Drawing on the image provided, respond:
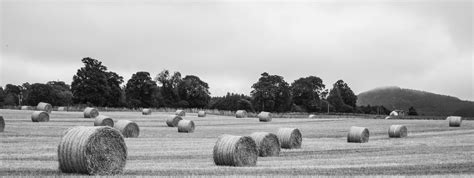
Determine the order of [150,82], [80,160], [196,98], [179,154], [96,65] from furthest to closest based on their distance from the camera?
[196,98] → [150,82] → [96,65] → [179,154] → [80,160]

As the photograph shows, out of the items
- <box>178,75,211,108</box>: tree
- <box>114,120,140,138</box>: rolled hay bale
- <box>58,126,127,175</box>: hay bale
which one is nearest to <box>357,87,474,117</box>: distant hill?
<box>178,75,211,108</box>: tree

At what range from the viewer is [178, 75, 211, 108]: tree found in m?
118

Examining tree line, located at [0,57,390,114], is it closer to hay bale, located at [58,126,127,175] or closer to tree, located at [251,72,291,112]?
tree, located at [251,72,291,112]

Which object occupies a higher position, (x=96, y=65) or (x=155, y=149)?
(x=96, y=65)

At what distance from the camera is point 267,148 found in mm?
22281

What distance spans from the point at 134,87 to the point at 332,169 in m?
96.9

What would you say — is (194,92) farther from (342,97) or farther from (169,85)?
(342,97)

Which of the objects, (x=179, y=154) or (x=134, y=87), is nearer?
(x=179, y=154)

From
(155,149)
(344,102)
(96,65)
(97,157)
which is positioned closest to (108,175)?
(97,157)

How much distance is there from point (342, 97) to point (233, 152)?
11834 centimetres

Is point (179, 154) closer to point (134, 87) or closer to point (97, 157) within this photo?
point (97, 157)

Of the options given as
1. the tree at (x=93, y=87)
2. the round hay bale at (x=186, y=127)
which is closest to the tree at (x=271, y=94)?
the tree at (x=93, y=87)

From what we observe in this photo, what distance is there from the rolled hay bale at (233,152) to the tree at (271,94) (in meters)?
93.1

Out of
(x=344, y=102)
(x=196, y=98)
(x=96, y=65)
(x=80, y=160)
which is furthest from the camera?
(x=344, y=102)
